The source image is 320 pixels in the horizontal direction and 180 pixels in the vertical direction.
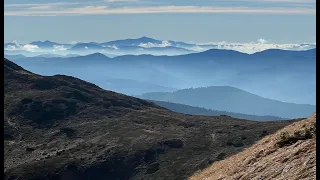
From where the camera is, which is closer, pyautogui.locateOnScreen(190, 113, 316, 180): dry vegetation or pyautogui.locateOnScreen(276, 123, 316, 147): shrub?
pyautogui.locateOnScreen(190, 113, 316, 180): dry vegetation

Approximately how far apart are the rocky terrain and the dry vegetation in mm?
91257

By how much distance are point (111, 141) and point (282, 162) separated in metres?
132

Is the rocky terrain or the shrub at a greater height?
the shrub

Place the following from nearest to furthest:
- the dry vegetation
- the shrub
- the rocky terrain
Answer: the dry vegetation → the shrub → the rocky terrain

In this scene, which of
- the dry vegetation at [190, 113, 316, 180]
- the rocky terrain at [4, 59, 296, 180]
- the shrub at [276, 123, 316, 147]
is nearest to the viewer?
the dry vegetation at [190, 113, 316, 180]

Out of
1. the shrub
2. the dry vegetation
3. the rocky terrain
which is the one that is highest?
the shrub

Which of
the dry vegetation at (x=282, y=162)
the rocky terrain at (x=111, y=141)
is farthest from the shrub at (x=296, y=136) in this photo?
the rocky terrain at (x=111, y=141)

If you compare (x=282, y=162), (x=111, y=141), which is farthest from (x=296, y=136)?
(x=111, y=141)

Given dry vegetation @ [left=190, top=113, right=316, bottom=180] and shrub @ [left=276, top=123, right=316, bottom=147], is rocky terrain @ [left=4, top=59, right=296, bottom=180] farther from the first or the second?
shrub @ [left=276, top=123, right=316, bottom=147]

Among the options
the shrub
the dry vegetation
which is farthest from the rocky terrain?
the shrub

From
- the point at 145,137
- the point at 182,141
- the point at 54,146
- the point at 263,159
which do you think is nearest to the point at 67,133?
the point at 54,146

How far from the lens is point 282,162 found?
15.4 metres

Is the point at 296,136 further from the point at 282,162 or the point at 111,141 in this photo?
the point at 111,141

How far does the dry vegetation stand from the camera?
1359 cm
